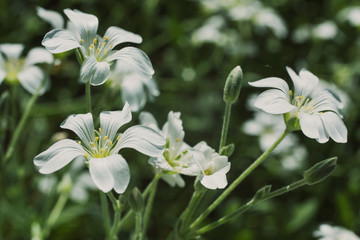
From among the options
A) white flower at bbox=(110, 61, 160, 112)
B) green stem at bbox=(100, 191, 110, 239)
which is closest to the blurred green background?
white flower at bbox=(110, 61, 160, 112)

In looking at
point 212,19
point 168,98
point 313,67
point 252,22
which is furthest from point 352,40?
point 168,98

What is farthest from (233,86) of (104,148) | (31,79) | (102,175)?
(31,79)

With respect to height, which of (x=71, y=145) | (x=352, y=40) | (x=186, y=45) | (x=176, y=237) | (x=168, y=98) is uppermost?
(x=352, y=40)

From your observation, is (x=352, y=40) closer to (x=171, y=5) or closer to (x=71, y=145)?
(x=171, y=5)

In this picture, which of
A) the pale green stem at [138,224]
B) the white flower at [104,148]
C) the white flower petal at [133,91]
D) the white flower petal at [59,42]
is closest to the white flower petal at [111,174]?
the white flower at [104,148]

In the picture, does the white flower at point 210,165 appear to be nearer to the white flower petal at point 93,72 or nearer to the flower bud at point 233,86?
the flower bud at point 233,86

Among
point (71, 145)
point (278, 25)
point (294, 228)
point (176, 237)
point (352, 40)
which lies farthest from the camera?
point (352, 40)

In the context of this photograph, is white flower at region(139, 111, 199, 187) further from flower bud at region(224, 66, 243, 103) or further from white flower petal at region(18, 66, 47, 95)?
white flower petal at region(18, 66, 47, 95)
